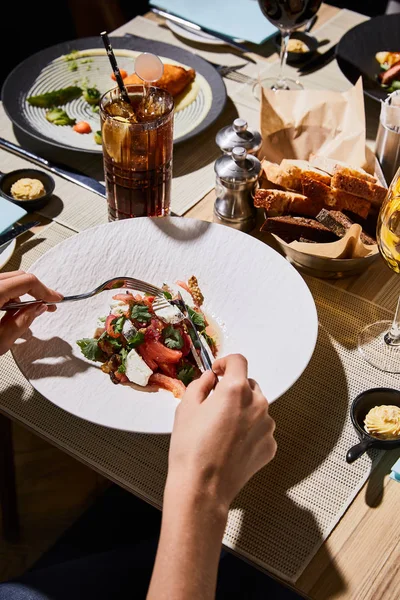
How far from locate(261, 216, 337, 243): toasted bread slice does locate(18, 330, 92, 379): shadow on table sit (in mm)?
419

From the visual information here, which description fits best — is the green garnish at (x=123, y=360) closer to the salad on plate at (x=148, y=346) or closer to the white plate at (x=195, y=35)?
the salad on plate at (x=148, y=346)

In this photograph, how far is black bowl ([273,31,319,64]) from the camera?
1.89m

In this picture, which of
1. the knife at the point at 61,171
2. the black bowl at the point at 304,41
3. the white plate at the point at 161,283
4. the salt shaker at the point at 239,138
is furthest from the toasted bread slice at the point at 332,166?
the black bowl at the point at 304,41

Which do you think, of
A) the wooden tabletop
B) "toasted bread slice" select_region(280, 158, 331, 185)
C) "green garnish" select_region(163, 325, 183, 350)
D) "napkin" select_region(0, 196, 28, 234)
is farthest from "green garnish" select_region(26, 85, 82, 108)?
the wooden tabletop

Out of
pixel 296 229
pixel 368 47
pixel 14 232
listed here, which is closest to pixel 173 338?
pixel 296 229

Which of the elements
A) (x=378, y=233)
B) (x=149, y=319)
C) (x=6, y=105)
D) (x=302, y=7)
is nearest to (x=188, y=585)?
(x=149, y=319)

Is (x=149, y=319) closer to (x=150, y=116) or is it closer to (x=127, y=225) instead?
(x=127, y=225)

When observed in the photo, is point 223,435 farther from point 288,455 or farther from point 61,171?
point 61,171

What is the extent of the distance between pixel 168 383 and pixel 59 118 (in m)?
0.88

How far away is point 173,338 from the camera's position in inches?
40.3

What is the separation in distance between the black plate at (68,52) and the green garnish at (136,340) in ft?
1.95

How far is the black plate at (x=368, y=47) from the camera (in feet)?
5.72

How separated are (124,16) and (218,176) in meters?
1.45

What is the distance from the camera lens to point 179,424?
2.79 ft
